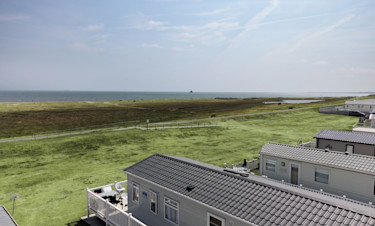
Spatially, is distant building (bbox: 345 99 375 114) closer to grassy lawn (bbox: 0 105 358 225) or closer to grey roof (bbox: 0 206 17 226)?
grassy lawn (bbox: 0 105 358 225)

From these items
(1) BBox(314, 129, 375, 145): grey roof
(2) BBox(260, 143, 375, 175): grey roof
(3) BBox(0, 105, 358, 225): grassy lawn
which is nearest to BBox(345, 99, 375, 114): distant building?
(3) BBox(0, 105, 358, 225): grassy lawn

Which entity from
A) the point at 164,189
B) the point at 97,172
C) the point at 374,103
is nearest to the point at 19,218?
the point at 97,172

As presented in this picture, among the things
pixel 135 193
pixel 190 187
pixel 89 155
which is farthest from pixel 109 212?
pixel 89 155

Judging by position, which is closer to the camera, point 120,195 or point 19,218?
point 19,218

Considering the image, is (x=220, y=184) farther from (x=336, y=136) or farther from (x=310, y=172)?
(x=336, y=136)

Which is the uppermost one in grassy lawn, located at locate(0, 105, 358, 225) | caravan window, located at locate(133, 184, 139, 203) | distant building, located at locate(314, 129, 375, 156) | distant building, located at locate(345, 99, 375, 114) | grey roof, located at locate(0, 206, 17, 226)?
distant building, located at locate(345, 99, 375, 114)

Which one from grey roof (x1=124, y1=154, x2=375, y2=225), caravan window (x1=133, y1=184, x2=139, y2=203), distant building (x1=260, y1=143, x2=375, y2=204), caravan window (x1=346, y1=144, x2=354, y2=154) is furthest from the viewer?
caravan window (x1=346, y1=144, x2=354, y2=154)
